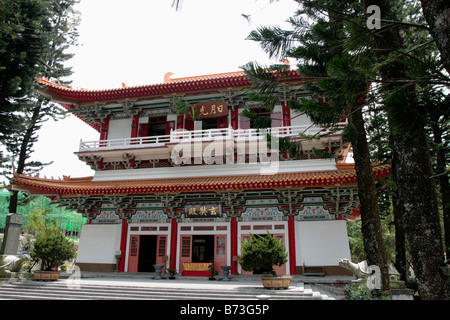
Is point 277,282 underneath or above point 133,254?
underneath

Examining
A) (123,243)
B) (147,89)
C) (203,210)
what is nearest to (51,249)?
(123,243)

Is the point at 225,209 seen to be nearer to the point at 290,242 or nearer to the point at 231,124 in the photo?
the point at 290,242

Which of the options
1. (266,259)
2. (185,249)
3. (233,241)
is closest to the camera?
(266,259)

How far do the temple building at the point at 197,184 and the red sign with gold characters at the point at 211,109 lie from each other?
0.16 ft

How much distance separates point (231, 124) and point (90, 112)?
303 inches

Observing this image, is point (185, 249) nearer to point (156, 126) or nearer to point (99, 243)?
point (99, 243)

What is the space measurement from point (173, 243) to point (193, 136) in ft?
16.1

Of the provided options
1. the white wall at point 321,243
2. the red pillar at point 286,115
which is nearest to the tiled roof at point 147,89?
the red pillar at point 286,115

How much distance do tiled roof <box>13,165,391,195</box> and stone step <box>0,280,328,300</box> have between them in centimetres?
376

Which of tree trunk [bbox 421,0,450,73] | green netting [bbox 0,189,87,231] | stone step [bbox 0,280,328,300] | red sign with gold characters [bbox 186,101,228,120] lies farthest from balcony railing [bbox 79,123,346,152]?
green netting [bbox 0,189,87,231]

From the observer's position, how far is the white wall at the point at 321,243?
39.2ft

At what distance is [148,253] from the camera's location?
16.0 m

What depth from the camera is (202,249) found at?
14094 millimetres

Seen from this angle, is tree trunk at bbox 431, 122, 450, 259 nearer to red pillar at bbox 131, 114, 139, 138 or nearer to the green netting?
red pillar at bbox 131, 114, 139, 138
